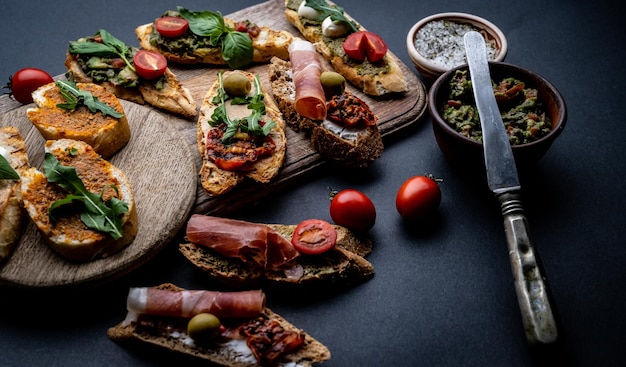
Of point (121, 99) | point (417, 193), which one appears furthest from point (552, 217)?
point (121, 99)

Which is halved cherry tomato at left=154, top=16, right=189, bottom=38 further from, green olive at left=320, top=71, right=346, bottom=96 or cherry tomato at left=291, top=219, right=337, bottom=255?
cherry tomato at left=291, top=219, right=337, bottom=255

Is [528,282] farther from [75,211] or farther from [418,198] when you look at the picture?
[75,211]

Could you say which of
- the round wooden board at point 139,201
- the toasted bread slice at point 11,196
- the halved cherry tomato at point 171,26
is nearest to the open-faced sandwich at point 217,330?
the round wooden board at point 139,201

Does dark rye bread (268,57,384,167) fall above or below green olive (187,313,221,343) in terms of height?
above

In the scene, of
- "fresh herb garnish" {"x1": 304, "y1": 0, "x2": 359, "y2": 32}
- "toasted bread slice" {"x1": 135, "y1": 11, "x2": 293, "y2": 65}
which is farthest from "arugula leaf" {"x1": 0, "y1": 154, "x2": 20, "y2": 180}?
"fresh herb garnish" {"x1": 304, "y1": 0, "x2": 359, "y2": 32}

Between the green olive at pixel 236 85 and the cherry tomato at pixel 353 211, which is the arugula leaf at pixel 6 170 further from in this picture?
the cherry tomato at pixel 353 211

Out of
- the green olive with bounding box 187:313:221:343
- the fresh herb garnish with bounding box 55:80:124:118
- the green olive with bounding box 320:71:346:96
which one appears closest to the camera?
the green olive with bounding box 187:313:221:343
